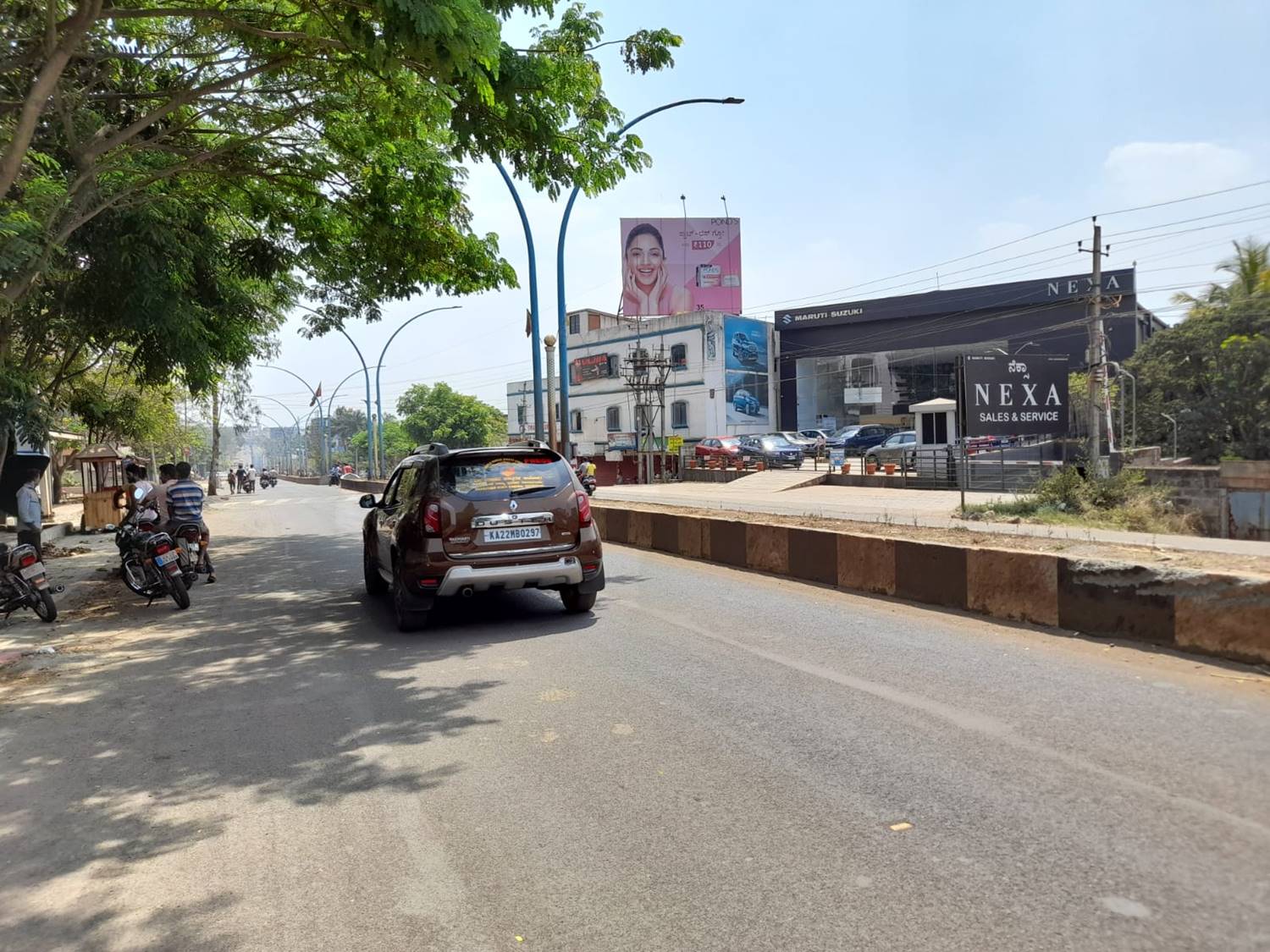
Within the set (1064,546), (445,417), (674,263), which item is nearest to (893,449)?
(674,263)

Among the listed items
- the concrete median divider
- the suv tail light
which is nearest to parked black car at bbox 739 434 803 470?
the concrete median divider

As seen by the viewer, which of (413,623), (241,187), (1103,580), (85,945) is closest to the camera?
(85,945)

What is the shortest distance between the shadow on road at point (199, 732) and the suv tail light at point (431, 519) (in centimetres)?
95

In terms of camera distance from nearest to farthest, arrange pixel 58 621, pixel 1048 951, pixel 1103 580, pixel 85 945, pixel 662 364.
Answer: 1. pixel 1048 951
2. pixel 85 945
3. pixel 1103 580
4. pixel 58 621
5. pixel 662 364

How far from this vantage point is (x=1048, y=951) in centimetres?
262

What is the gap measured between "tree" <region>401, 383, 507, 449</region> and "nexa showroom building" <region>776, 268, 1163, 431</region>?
29.8 metres

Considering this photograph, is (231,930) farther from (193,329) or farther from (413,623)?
(193,329)

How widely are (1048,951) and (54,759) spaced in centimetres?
498

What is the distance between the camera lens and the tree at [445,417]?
249ft

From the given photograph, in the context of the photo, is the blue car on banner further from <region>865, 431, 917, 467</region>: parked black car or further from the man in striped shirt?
the man in striped shirt

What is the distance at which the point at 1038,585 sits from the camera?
7.14m

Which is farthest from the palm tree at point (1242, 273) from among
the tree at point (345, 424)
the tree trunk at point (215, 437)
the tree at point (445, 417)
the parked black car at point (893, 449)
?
the tree at point (345, 424)

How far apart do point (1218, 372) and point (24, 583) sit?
114 ft

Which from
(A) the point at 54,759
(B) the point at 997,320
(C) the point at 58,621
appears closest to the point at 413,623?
(A) the point at 54,759
